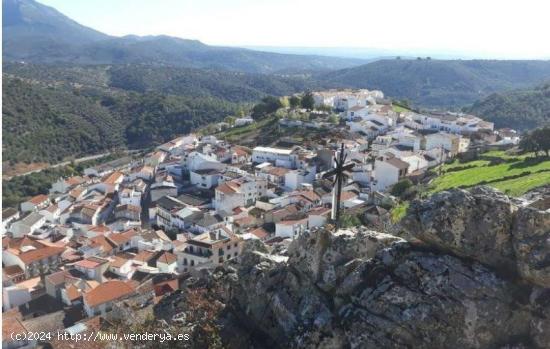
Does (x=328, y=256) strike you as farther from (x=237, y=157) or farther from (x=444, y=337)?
(x=237, y=157)

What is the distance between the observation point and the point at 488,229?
14938 mm

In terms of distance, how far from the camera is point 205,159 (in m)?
68.6

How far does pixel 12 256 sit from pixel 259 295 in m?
37.2

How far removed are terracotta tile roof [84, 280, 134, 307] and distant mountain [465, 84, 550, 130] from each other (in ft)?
408

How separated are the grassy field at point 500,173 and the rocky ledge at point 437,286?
77.0 ft

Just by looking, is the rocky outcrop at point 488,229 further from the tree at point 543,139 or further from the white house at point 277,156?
the white house at point 277,156

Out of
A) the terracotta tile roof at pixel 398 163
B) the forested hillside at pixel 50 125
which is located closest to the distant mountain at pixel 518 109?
the terracotta tile roof at pixel 398 163

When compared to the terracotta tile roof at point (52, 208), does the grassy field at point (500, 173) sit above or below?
above

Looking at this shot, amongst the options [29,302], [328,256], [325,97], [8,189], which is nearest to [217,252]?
[29,302]

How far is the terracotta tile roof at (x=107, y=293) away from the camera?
1380 inches

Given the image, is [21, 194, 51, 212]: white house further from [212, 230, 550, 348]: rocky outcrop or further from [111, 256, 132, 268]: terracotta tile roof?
[212, 230, 550, 348]: rocky outcrop

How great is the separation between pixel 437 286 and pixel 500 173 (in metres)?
36.7

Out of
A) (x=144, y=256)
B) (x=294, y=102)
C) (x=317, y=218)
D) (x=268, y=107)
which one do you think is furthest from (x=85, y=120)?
(x=317, y=218)

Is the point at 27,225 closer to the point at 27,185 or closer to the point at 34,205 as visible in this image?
the point at 34,205
